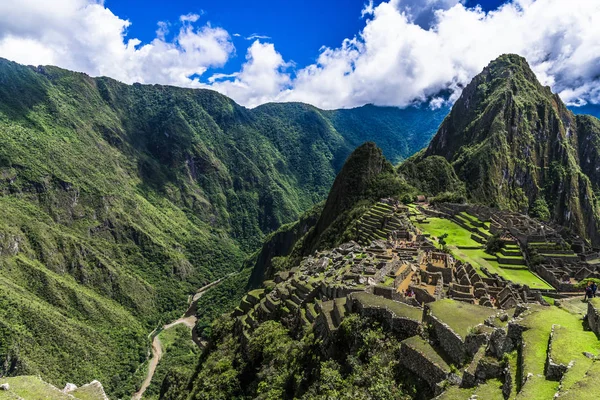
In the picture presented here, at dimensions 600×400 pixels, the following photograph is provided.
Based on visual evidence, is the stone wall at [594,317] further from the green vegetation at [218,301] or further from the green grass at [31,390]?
the green vegetation at [218,301]

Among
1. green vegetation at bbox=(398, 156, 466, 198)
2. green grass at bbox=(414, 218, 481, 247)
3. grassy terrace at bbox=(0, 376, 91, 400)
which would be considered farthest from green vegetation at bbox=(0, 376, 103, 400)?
green vegetation at bbox=(398, 156, 466, 198)

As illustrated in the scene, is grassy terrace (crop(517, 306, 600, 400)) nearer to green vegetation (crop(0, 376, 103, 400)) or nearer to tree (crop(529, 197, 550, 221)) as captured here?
green vegetation (crop(0, 376, 103, 400))

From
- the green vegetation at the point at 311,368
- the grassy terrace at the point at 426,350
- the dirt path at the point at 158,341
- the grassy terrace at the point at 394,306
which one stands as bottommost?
the dirt path at the point at 158,341

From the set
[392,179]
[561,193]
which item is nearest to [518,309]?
[392,179]

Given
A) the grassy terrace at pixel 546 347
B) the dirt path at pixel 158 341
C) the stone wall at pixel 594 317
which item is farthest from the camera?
the dirt path at pixel 158 341

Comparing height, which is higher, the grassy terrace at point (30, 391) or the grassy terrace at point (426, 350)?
the grassy terrace at point (30, 391)

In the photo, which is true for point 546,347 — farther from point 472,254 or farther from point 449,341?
point 472,254

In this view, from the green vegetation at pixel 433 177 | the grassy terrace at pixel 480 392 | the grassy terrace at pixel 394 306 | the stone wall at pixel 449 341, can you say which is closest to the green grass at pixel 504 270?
the grassy terrace at pixel 394 306
